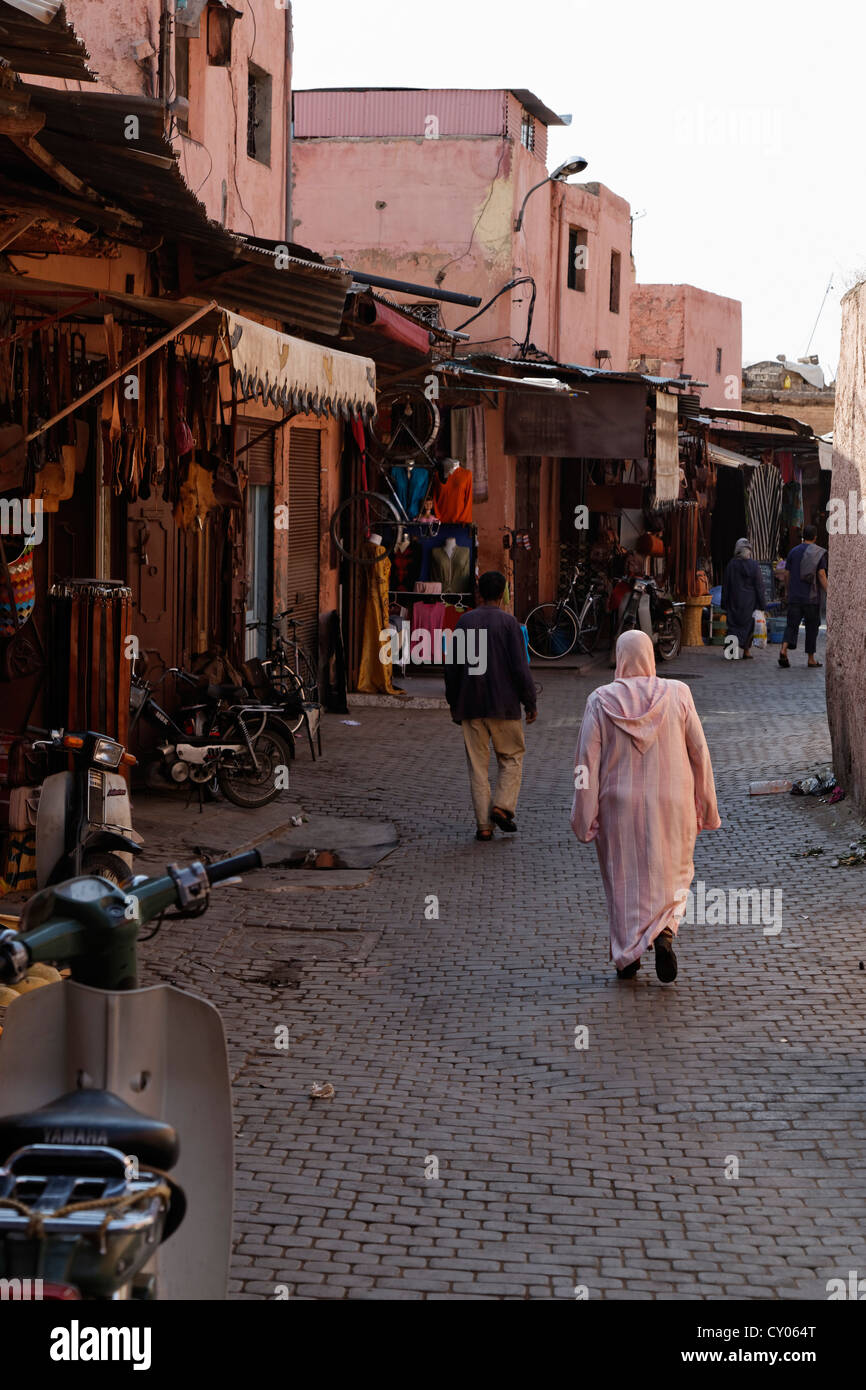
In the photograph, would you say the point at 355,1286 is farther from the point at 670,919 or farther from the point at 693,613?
the point at 693,613

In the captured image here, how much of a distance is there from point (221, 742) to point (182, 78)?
22.5 ft

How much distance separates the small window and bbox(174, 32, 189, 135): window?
0.37 metres

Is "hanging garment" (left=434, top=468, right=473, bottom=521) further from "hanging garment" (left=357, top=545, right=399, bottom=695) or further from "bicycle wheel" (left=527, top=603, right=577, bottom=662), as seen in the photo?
"bicycle wheel" (left=527, top=603, right=577, bottom=662)

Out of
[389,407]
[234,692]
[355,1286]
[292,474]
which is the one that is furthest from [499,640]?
[389,407]

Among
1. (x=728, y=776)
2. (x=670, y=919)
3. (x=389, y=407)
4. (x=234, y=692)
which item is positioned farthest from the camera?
(x=389, y=407)

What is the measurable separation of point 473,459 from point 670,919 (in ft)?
43.3

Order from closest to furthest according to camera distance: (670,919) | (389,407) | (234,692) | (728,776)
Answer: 1. (670,919)
2. (234,692)
3. (728,776)
4. (389,407)

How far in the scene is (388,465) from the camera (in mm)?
18484

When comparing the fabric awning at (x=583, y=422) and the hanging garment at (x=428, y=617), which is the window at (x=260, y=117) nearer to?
the fabric awning at (x=583, y=422)

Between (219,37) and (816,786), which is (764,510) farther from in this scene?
(816,786)

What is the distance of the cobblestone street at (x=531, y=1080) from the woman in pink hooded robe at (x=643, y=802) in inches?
12.8

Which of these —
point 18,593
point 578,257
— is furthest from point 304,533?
point 578,257

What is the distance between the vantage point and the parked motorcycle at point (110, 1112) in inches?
96.7
